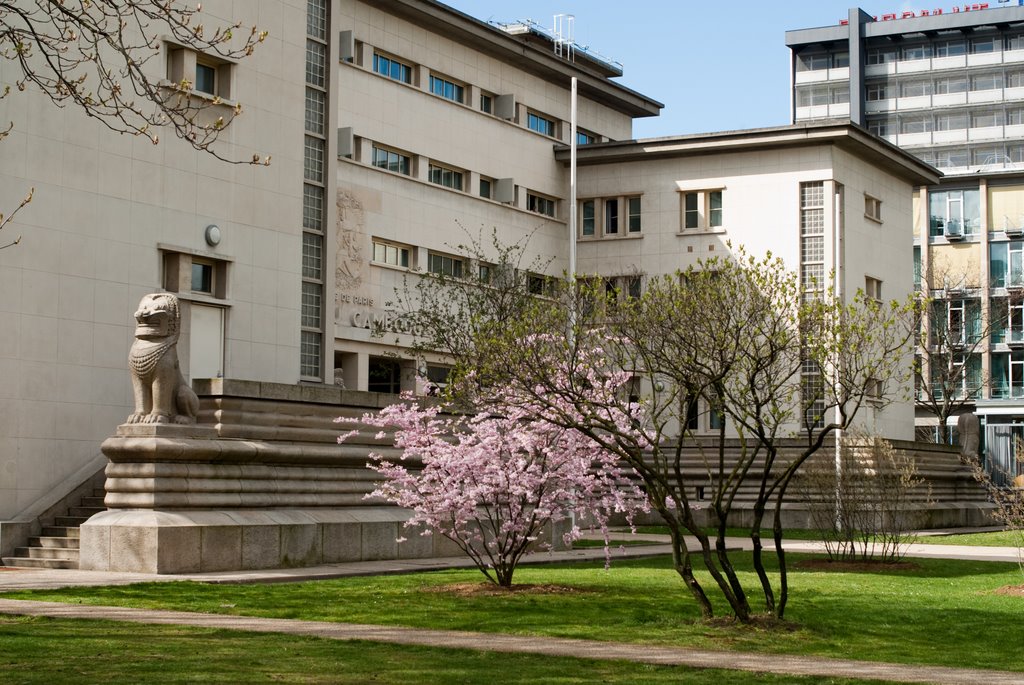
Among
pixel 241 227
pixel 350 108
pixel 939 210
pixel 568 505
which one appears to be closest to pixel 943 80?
pixel 939 210

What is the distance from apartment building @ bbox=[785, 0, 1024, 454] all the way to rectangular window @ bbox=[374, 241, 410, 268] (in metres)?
45.4

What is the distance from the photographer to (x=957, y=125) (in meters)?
103

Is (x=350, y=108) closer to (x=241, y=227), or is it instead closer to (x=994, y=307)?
(x=241, y=227)

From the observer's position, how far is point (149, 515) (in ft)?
70.0

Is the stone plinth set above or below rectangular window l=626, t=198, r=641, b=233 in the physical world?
below

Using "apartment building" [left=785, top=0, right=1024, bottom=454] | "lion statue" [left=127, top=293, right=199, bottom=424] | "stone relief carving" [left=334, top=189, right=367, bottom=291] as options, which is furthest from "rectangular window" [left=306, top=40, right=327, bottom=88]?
"apartment building" [left=785, top=0, right=1024, bottom=454]

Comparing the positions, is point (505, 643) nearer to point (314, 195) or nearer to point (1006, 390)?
point (314, 195)

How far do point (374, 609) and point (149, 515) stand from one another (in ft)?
21.0

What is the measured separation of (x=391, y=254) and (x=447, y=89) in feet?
23.1

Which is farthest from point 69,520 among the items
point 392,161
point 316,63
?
point 392,161

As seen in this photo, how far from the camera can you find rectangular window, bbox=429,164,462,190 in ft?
155

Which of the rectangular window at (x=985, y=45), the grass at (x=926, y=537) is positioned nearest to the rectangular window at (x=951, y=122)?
the rectangular window at (x=985, y=45)

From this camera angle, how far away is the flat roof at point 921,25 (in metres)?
101

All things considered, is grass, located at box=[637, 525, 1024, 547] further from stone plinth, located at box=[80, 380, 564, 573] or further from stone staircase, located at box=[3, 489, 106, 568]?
stone staircase, located at box=[3, 489, 106, 568]
